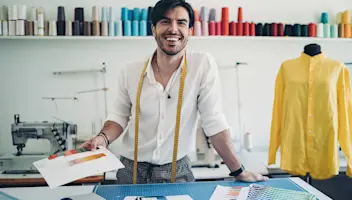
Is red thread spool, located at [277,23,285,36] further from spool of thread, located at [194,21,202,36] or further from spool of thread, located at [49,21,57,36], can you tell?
spool of thread, located at [49,21,57,36]

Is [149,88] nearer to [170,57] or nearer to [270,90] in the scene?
[170,57]

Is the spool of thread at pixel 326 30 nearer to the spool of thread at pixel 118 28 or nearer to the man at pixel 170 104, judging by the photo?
the spool of thread at pixel 118 28

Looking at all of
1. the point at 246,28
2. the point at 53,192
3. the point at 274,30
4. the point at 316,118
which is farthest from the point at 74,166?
the point at 274,30

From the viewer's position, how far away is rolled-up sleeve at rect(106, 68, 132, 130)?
1.89m

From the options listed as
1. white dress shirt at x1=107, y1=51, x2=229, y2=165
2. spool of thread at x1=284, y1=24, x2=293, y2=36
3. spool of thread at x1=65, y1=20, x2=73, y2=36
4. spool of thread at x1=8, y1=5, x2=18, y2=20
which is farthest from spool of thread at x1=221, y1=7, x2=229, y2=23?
spool of thread at x1=8, y1=5, x2=18, y2=20

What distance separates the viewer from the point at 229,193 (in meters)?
1.59

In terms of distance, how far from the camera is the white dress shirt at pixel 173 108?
1.78 meters

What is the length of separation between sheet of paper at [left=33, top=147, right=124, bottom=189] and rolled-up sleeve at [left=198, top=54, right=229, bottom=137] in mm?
508

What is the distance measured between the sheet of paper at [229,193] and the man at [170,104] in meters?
0.13

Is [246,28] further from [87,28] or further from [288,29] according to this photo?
[87,28]

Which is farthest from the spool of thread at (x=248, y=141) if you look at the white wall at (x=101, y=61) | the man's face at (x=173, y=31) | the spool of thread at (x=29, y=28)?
the spool of thread at (x=29, y=28)

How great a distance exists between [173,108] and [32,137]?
1530 mm

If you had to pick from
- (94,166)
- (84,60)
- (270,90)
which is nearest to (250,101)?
(270,90)

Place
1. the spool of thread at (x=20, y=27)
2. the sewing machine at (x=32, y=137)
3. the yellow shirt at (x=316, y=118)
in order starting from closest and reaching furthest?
the yellow shirt at (x=316, y=118) → the sewing machine at (x=32, y=137) → the spool of thread at (x=20, y=27)
